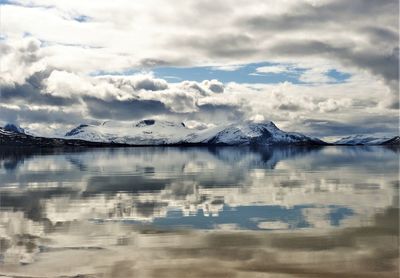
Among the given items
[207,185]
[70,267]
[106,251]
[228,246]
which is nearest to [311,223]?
[228,246]

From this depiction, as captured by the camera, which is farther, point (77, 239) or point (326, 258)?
point (77, 239)

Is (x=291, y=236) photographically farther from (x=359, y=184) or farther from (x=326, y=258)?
(x=359, y=184)

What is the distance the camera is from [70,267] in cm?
2438

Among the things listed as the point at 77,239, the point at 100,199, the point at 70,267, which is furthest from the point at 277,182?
the point at 70,267

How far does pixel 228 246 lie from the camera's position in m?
28.9

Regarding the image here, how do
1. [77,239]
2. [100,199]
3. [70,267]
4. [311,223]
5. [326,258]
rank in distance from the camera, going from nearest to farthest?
[70,267] < [326,258] < [77,239] < [311,223] < [100,199]

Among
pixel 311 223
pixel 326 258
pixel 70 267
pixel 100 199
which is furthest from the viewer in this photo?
pixel 100 199

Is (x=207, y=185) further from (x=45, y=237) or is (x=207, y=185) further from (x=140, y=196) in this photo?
(x=45, y=237)

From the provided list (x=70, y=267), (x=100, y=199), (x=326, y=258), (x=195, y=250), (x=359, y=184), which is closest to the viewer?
(x=70, y=267)

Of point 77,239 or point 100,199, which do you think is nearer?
point 77,239

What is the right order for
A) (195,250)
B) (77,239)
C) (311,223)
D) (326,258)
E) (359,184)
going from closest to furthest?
(326,258) → (195,250) → (77,239) → (311,223) → (359,184)

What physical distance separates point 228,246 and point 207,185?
1381 inches

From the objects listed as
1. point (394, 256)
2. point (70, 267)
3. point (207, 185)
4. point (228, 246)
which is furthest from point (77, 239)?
point (207, 185)

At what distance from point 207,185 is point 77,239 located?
34284mm
